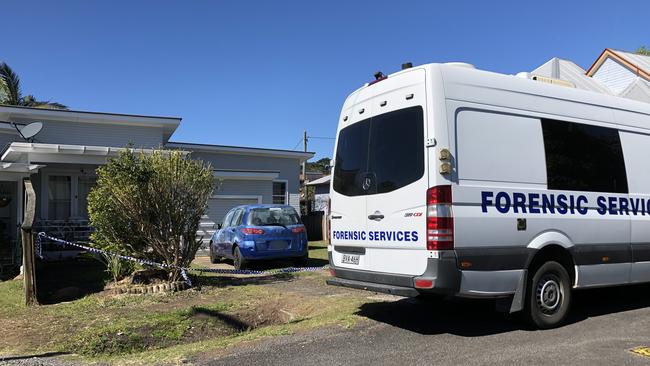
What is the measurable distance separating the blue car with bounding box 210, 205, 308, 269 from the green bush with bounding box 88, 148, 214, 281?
2.90 meters

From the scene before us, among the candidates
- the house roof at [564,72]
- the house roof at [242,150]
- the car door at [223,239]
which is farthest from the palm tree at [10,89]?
the house roof at [564,72]

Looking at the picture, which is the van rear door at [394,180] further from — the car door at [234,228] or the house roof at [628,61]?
the house roof at [628,61]

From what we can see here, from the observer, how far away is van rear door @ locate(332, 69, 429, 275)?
5.66m

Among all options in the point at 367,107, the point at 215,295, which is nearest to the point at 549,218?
the point at 367,107

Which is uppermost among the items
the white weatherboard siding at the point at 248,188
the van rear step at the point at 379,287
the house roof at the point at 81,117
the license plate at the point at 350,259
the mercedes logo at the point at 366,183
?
the house roof at the point at 81,117

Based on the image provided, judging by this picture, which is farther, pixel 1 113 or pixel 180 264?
pixel 1 113

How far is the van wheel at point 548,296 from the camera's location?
19.8 ft

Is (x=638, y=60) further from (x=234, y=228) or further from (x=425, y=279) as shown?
(x=425, y=279)

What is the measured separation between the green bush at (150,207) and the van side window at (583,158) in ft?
19.2

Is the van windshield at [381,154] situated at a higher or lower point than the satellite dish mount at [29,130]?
lower

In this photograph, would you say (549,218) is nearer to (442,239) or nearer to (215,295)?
(442,239)

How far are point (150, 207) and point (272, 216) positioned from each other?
3949mm

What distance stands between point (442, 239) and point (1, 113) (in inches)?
567

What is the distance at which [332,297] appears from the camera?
27.5 ft
